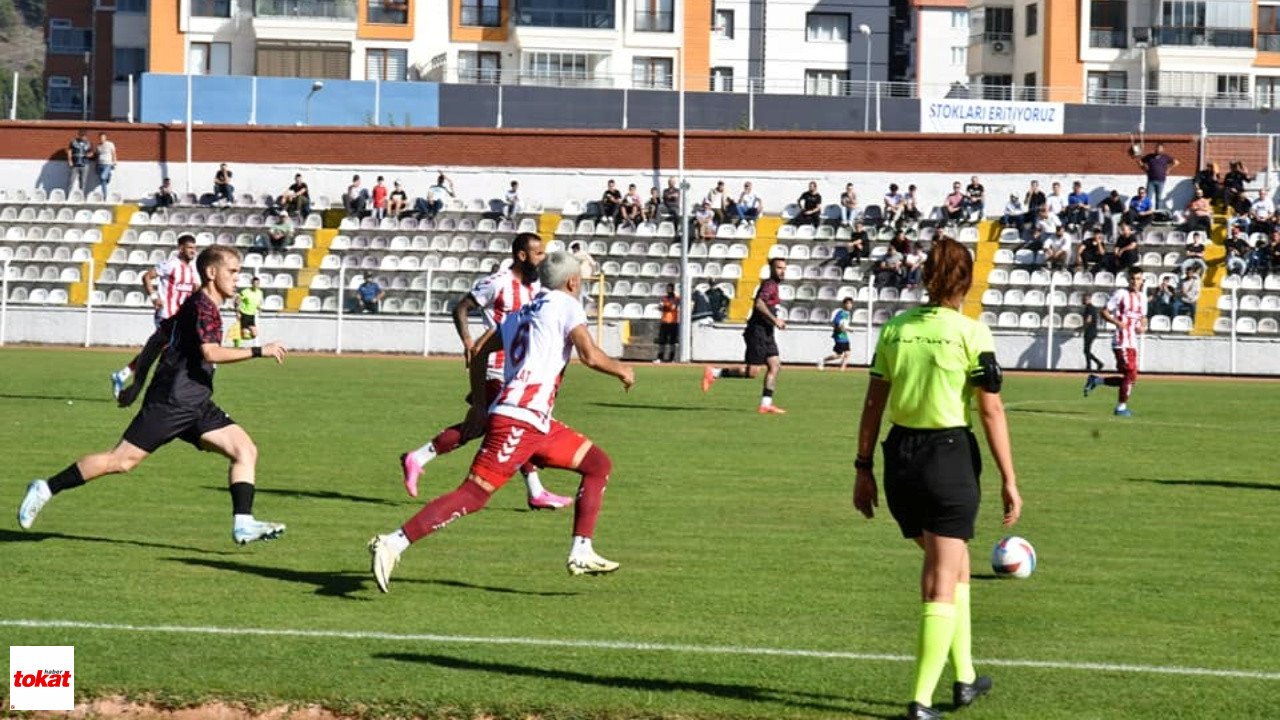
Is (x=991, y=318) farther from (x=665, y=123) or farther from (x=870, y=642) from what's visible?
(x=870, y=642)

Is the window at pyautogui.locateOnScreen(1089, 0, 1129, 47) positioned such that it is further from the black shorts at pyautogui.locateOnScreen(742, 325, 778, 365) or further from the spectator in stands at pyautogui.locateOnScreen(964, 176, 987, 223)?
the black shorts at pyautogui.locateOnScreen(742, 325, 778, 365)

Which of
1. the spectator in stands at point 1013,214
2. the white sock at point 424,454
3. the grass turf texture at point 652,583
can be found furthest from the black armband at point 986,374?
the spectator in stands at point 1013,214

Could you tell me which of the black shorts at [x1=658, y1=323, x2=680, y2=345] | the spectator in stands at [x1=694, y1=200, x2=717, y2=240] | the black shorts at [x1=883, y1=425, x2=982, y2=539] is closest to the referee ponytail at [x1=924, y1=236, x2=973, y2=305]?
the black shorts at [x1=883, y1=425, x2=982, y2=539]

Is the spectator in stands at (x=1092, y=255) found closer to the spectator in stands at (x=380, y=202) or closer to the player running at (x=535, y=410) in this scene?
the spectator in stands at (x=380, y=202)

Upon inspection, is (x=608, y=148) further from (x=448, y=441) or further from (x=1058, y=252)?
(x=448, y=441)

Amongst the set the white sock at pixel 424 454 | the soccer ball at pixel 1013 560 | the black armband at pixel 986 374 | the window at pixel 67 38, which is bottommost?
the soccer ball at pixel 1013 560

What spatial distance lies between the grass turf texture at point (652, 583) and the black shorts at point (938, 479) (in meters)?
0.81

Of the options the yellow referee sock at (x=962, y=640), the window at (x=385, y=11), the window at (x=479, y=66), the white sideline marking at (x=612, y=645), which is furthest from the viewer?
the window at (x=385, y=11)

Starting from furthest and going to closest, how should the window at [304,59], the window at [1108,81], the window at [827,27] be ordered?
the window at [827,27]
the window at [1108,81]
the window at [304,59]

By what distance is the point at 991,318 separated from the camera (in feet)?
135

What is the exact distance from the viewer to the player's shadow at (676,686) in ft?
25.7

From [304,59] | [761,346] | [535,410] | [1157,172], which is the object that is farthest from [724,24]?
[535,410]

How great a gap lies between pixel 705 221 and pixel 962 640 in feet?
122

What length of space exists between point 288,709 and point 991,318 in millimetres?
34636
